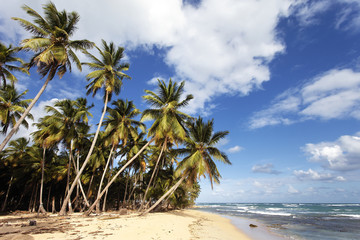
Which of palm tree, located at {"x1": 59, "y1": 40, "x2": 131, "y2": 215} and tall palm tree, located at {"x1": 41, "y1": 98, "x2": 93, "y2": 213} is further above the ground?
palm tree, located at {"x1": 59, "y1": 40, "x2": 131, "y2": 215}

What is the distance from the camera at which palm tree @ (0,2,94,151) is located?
1116cm

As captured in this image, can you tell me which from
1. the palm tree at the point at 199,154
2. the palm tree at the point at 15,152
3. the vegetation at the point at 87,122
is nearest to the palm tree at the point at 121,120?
the vegetation at the point at 87,122

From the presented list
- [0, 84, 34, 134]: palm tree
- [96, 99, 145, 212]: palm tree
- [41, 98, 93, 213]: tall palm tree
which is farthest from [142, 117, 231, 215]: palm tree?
[0, 84, 34, 134]: palm tree

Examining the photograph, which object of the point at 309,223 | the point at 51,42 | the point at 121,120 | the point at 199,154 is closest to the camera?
the point at 51,42

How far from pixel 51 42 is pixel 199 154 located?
43.8 ft

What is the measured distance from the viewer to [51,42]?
12.1m

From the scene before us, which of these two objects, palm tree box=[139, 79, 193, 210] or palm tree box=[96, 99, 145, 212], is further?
palm tree box=[96, 99, 145, 212]

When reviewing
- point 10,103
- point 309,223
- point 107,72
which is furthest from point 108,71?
point 309,223

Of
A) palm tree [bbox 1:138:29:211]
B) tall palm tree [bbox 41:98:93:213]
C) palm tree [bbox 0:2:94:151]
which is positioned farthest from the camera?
palm tree [bbox 1:138:29:211]

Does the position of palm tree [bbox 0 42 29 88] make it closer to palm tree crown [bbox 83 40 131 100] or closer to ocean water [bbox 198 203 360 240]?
palm tree crown [bbox 83 40 131 100]

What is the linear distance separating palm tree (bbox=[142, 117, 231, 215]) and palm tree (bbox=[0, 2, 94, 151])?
35.8 feet

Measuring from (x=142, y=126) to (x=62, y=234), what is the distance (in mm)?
13139

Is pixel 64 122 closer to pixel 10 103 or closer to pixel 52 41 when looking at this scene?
pixel 10 103

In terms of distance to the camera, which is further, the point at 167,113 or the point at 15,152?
the point at 15,152
